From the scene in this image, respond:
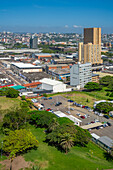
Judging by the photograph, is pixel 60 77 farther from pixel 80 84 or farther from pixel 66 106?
pixel 66 106

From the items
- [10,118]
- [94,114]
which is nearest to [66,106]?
[94,114]

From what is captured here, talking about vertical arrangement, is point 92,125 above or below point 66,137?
below

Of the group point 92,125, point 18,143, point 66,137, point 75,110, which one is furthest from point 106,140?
point 75,110

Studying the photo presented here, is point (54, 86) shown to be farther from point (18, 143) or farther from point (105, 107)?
point (18, 143)

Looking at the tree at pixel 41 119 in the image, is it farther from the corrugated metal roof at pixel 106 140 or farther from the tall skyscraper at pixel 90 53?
the tall skyscraper at pixel 90 53

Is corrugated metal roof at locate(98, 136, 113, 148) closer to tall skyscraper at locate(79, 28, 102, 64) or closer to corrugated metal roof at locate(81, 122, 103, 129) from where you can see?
corrugated metal roof at locate(81, 122, 103, 129)

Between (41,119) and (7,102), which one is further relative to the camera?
(7,102)
